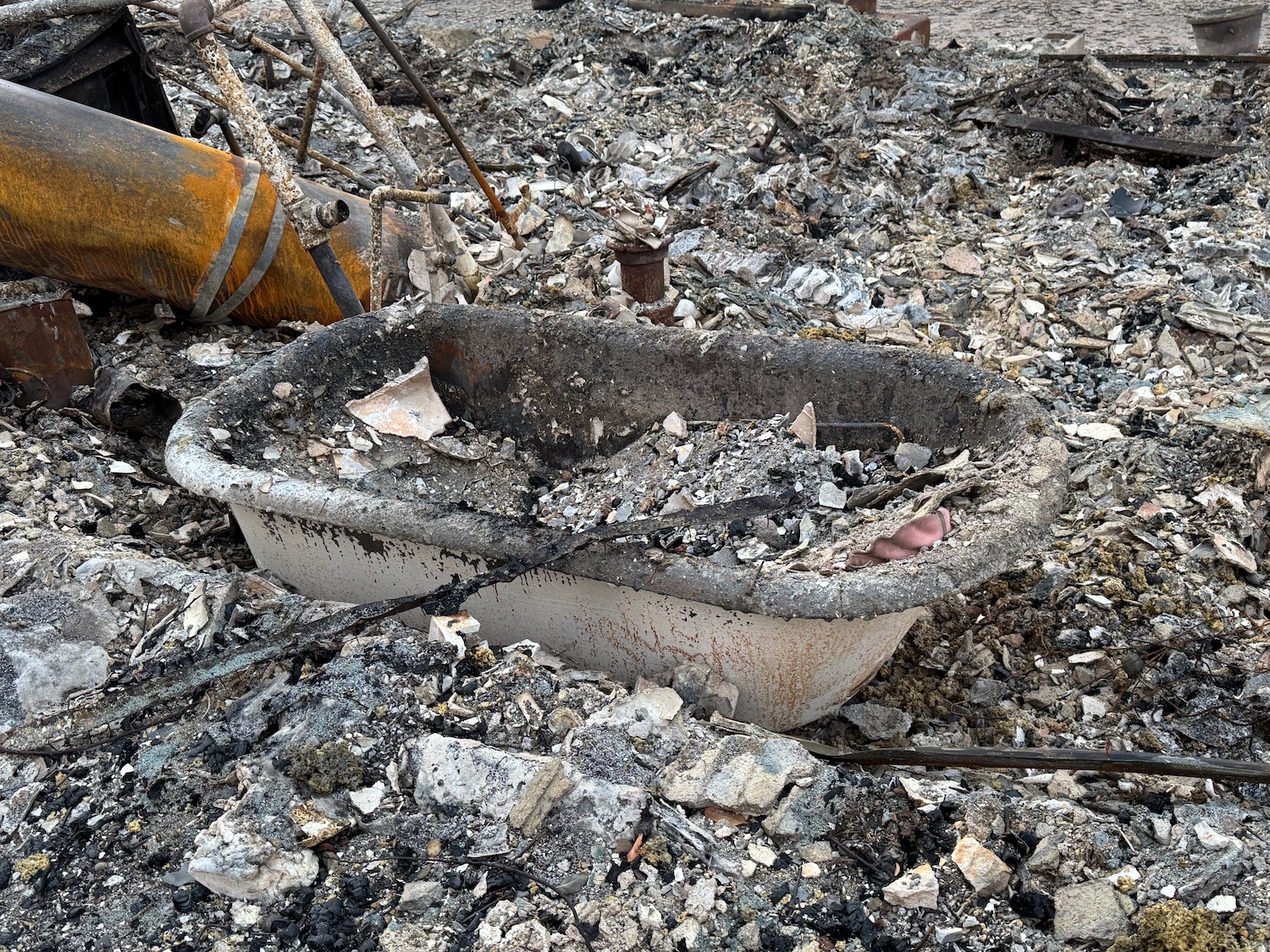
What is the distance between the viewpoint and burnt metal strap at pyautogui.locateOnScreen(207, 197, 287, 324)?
4516 mm

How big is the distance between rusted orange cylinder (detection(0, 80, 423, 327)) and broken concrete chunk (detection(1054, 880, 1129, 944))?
3.87 meters

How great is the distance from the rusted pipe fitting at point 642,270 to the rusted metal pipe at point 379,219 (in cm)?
87

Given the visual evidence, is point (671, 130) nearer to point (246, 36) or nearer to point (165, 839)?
point (246, 36)

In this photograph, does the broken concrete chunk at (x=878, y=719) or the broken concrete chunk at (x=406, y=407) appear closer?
the broken concrete chunk at (x=878, y=719)

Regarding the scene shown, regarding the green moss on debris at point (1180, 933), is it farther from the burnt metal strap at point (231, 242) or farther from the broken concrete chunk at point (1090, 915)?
the burnt metal strap at point (231, 242)

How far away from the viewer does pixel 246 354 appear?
185 inches

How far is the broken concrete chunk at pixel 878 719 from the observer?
2969 millimetres

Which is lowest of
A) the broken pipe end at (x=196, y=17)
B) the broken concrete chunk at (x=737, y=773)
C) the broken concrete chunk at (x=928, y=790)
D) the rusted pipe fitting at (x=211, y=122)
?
the broken concrete chunk at (x=928, y=790)

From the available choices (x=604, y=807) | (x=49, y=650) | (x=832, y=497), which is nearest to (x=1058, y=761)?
(x=832, y=497)

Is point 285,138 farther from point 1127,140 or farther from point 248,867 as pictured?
point 1127,140

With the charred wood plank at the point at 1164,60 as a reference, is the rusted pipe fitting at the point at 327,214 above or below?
above

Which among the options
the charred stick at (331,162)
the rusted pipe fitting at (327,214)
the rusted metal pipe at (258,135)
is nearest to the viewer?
the rusted metal pipe at (258,135)

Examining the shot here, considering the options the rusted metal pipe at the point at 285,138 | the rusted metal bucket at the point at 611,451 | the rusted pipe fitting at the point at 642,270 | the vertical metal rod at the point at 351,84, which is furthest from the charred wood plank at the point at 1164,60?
the rusted metal bucket at the point at 611,451

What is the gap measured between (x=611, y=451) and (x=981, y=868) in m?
2.09
